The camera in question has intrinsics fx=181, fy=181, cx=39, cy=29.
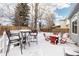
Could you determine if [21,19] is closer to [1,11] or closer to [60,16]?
[1,11]

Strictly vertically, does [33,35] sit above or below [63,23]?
below

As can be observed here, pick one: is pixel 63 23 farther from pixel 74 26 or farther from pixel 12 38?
pixel 12 38

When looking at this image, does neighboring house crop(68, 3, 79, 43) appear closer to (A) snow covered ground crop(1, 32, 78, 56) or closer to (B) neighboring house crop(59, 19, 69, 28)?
(B) neighboring house crop(59, 19, 69, 28)

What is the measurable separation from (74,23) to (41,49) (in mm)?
691

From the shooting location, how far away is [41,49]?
302 cm

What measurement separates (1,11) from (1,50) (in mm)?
650

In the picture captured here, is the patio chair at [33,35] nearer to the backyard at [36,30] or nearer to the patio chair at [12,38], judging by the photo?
the backyard at [36,30]

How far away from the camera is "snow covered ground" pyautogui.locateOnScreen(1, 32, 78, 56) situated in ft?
9.82

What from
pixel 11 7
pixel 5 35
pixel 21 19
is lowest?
pixel 5 35

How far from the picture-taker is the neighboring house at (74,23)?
2908mm

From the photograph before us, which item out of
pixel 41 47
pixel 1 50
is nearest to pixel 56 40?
pixel 41 47

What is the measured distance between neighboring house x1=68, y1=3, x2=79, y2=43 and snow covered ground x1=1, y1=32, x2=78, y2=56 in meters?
0.22

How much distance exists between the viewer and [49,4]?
3010 mm

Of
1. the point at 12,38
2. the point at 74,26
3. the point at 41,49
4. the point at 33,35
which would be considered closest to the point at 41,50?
the point at 41,49
